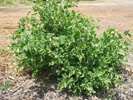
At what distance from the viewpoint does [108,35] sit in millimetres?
3531

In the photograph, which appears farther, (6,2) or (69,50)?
(6,2)

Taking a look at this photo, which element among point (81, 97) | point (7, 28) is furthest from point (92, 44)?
point (7, 28)

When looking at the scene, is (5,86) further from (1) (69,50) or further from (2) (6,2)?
(2) (6,2)

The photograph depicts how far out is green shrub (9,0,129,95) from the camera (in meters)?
3.16

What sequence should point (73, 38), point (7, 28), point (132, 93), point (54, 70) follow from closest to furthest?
point (73, 38) < point (54, 70) < point (132, 93) < point (7, 28)

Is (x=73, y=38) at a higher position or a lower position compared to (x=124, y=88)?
higher

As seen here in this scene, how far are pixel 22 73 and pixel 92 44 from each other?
3.55ft

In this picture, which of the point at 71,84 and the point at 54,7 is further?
the point at 54,7

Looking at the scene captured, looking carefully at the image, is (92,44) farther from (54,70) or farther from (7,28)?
(7,28)

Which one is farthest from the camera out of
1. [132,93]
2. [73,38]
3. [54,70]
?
[132,93]

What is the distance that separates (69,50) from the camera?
3.34 m

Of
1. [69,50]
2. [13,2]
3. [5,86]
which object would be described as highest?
[69,50]

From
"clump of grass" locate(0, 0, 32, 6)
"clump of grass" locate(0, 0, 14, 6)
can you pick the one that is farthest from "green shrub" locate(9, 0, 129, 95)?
"clump of grass" locate(0, 0, 14, 6)

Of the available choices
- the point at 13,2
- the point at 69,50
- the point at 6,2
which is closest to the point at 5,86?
the point at 69,50
